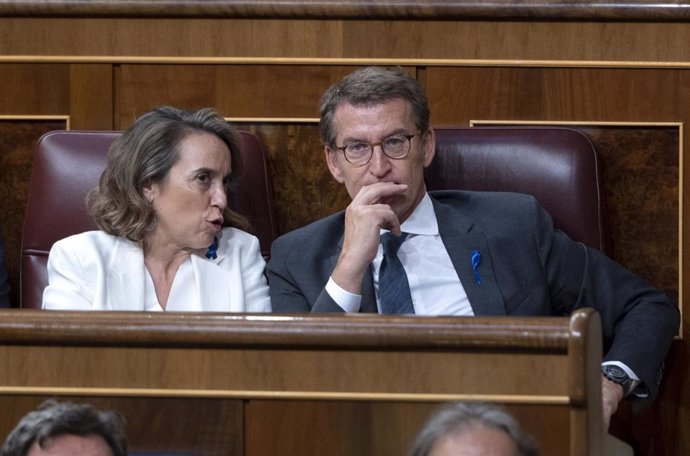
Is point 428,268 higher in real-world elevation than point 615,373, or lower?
higher

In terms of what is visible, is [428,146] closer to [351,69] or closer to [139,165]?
[351,69]

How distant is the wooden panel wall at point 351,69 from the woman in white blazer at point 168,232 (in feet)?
0.53

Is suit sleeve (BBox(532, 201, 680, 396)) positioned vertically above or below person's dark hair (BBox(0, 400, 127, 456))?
above

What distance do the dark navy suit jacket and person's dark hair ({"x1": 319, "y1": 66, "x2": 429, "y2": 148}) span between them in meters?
0.14

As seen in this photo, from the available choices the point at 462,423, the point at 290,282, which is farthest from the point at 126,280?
the point at 462,423

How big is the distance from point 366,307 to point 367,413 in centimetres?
58

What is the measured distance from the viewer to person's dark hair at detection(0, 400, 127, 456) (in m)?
1.12

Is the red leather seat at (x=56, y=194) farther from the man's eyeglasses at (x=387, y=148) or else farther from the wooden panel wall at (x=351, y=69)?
the man's eyeglasses at (x=387, y=148)

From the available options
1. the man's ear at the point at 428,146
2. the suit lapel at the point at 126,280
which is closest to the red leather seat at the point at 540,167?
the man's ear at the point at 428,146

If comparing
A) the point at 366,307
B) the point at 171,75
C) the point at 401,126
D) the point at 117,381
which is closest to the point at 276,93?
the point at 171,75

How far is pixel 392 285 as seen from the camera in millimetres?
1703

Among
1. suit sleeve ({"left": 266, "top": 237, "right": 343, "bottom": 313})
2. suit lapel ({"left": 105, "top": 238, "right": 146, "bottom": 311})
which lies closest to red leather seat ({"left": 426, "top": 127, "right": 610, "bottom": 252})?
suit sleeve ({"left": 266, "top": 237, "right": 343, "bottom": 313})

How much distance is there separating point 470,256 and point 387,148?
0.19 meters

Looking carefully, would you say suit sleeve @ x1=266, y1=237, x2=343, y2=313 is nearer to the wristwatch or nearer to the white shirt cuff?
the white shirt cuff
